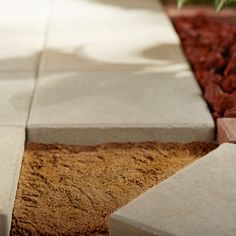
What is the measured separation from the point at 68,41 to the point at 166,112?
1.20 meters

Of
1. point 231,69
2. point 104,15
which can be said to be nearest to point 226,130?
point 231,69

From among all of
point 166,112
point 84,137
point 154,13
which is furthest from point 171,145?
point 154,13

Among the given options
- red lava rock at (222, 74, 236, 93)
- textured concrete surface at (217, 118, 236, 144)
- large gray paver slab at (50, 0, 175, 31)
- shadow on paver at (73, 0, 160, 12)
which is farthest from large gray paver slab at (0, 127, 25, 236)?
shadow on paver at (73, 0, 160, 12)

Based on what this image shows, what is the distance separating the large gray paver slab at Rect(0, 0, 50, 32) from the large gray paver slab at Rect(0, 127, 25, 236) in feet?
5.22

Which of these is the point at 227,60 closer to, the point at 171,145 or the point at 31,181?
the point at 171,145

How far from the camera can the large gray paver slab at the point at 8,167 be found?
1709 millimetres

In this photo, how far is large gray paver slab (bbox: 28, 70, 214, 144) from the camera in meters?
2.31

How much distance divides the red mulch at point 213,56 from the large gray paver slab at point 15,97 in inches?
29.5

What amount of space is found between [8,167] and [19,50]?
141 cm

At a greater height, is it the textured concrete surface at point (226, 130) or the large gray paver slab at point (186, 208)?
the large gray paver slab at point (186, 208)

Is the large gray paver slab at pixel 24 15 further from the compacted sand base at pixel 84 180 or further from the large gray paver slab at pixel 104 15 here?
the compacted sand base at pixel 84 180

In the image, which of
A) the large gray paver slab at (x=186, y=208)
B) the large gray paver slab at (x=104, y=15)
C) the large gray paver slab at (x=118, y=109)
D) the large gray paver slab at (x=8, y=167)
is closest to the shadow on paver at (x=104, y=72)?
the large gray paver slab at (x=118, y=109)

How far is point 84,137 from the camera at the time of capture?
2.31 m

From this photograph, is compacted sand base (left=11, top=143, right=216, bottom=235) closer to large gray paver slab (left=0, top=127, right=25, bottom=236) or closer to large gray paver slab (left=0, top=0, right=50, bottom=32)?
large gray paver slab (left=0, top=127, right=25, bottom=236)
